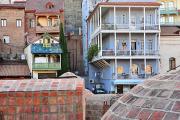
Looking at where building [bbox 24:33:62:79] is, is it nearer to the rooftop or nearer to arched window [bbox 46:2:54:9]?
arched window [bbox 46:2:54:9]

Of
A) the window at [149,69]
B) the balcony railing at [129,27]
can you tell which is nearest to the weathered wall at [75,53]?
the balcony railing at [129,27]

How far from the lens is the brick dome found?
235 centimetres

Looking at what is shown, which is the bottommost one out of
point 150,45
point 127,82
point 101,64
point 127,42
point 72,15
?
point 127,82

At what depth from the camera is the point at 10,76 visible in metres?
39.9

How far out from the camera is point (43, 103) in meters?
5.48

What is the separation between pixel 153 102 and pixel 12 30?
4316 cm

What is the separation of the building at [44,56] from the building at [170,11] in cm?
1309

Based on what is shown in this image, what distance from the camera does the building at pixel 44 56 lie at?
39938 mm

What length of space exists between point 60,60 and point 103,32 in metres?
6.49

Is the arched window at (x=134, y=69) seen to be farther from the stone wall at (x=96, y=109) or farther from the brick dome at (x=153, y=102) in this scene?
the brick dome at (x=153, y=102)

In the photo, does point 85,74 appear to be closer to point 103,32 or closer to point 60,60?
point 60,60

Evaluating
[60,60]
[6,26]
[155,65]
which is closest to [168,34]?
[155,65]

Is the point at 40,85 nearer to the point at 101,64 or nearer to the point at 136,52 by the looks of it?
the point at 136,52

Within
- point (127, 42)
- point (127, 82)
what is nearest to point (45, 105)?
point (127, 82)
